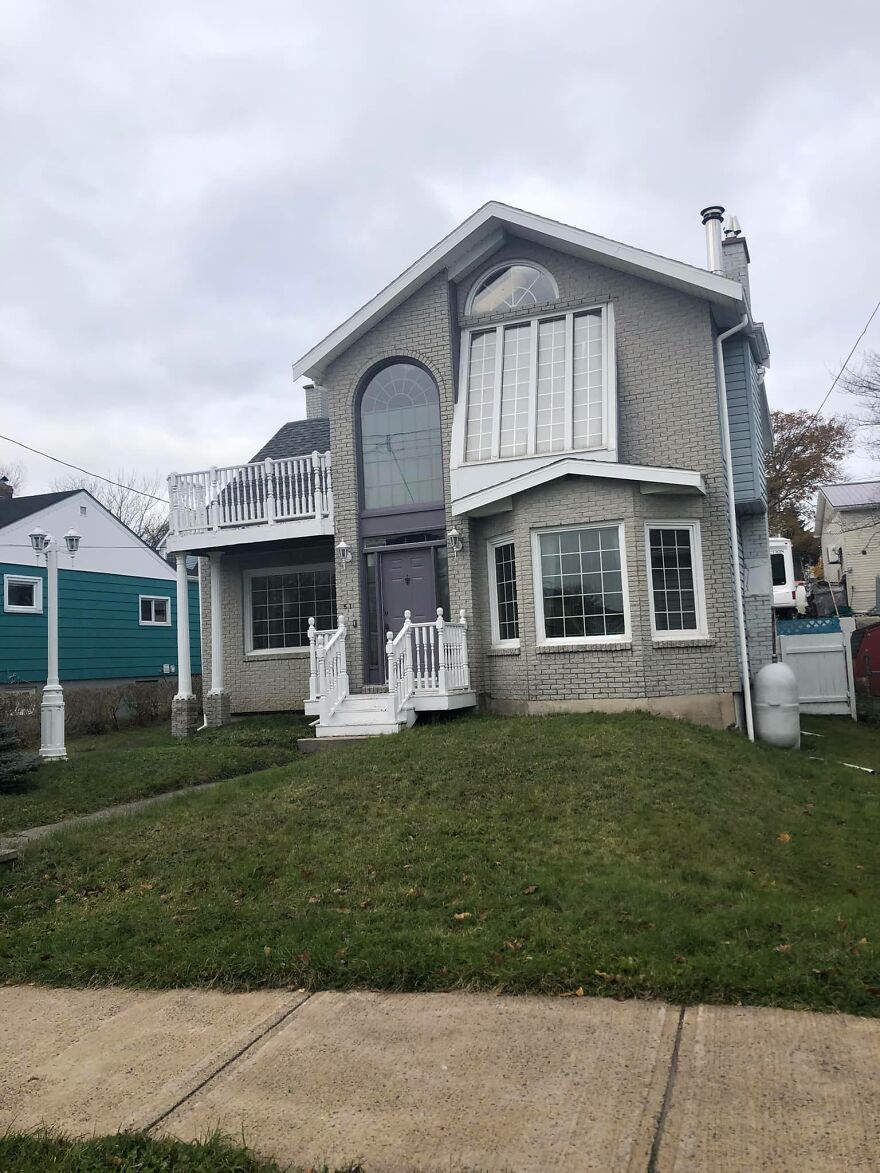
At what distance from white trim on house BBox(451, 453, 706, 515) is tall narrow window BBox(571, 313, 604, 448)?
505 millimetres

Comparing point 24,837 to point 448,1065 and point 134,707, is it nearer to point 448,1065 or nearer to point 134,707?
point 448,1065

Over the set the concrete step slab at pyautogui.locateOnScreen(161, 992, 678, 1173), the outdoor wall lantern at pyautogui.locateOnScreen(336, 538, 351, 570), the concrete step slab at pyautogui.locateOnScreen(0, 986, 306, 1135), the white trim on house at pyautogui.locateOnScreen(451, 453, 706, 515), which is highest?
the white trim on house at pyautogui.locateOnScreen(451, 453, 706, 515)

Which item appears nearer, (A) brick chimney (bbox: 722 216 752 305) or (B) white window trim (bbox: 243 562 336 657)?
(A) brick chimney (bbox: 722 216 752 305)

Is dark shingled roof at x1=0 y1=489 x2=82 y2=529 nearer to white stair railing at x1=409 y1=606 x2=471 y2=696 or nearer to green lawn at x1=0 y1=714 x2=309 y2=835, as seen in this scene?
green lawn at x1=0 y1=714 x2=309 y2=835

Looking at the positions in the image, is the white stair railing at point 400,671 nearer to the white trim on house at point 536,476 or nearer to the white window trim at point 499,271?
the white trim on house at point 536,476

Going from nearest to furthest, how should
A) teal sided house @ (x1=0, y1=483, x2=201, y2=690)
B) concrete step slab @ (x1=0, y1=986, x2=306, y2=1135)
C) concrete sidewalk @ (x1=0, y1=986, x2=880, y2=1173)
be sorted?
concrete sidewalk @ (x1=0, y1=986, x2=880, y2=1173), concrete step slab @ (x1=0, y1=986, x2=306, y2=1135), teal sided house @ (x1=0, y1=483, x2=201, y2=690)

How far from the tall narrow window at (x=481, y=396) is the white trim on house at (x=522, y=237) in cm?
127

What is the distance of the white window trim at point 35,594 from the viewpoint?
811 inches

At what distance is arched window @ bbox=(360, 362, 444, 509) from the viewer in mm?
14688

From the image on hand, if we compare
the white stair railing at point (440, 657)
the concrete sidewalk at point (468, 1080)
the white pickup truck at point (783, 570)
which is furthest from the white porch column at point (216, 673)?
the white pickup truck at point (783, 570)

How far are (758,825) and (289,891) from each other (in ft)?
12.9

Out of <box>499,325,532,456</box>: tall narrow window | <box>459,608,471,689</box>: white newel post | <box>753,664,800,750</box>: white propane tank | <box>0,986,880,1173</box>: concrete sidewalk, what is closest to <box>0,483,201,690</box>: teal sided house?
<box>459,608,471,689</box>: white newel post

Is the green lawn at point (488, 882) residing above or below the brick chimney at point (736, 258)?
below

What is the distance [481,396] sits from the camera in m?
14.2
